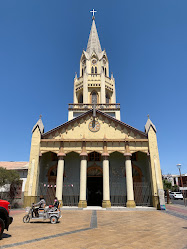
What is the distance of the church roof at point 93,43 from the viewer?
3915 centimetres

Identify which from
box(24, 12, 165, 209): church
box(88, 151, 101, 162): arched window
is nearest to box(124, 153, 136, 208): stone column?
box(24, 12, 165, 209): church

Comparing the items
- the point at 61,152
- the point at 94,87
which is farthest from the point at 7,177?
the point at 94,87

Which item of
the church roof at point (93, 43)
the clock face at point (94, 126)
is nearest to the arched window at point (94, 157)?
the clock face at point (94, 126)

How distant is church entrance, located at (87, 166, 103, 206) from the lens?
22.4m

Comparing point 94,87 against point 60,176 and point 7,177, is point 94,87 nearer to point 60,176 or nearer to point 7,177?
point 60,176

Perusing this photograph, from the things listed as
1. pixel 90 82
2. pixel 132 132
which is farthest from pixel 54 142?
pixel 90 82

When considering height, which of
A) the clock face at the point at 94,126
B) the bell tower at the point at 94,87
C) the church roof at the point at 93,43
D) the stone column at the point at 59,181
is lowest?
the stone column at the point at 59,181

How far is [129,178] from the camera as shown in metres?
19.4

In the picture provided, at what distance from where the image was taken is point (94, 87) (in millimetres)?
33531

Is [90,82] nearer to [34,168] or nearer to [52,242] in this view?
[34,168]

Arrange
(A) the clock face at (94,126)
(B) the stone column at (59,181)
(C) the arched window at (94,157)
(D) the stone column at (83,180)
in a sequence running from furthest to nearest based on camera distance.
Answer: (C) the arched window at (94,157) → (A) the clock face at (94,126) → (B) the stone column at (59,181) → (D) the stone column at (83,180)

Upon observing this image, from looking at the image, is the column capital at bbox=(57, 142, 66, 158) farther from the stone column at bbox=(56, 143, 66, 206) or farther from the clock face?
the clock face

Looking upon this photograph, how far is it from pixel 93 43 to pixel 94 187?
109ft

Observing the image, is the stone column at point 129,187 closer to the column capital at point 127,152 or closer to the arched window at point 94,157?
the column capital at point 127,152
